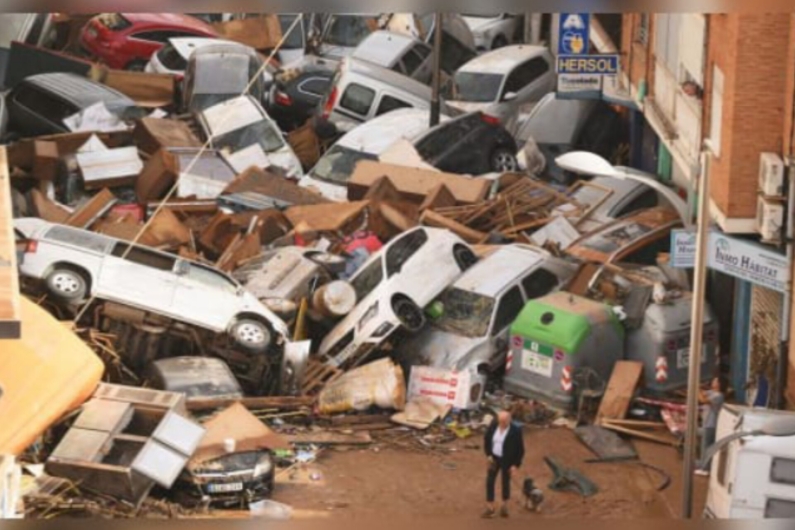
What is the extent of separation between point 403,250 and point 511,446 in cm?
548

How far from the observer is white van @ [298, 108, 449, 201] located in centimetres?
2995

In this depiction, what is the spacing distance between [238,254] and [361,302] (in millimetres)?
2992

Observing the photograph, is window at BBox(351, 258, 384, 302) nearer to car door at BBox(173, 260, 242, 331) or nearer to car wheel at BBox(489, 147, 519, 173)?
car door at BBox(173, 260, 242, 331)

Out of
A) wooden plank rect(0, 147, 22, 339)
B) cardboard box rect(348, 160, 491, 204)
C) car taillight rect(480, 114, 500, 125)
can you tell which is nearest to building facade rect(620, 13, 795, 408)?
cardboard box rect(348, 160, 491, 204)

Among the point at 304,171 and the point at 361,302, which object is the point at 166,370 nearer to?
the point at 361,302

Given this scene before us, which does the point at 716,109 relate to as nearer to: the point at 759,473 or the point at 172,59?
the point at 759,473

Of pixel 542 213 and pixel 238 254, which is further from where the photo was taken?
pixel 542 213

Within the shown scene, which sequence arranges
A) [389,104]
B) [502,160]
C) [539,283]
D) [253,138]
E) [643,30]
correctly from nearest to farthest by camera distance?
1. [539,283]
2. [643,30]
3. [502,160]
4. [253,138]
5. [389,104]

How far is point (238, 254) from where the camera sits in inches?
958

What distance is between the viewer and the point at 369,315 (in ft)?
70.6

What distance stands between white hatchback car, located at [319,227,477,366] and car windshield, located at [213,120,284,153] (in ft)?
28.7

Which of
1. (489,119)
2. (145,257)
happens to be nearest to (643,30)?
(489,119)

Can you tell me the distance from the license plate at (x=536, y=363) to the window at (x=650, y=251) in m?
3.81

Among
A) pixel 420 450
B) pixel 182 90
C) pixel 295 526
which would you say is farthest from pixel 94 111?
pixel 295 526
